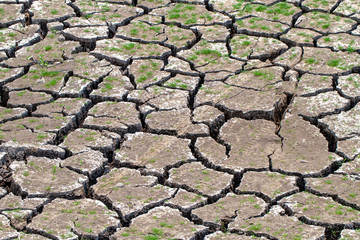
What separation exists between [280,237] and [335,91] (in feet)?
7.30

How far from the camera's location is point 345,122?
18.5 ft

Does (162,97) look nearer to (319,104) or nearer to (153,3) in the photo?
(319,104)

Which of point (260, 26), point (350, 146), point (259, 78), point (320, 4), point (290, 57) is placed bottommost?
point (350, 146)

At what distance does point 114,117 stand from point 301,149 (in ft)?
5.59

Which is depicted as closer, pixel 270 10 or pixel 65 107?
pixel 65 107

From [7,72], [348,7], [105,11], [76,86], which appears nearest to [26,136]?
[76,86]

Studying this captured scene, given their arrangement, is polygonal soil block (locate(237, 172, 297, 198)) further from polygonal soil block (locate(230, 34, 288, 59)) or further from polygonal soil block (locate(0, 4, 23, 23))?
polygonal soil block (locate(0, 4, 23, 23))

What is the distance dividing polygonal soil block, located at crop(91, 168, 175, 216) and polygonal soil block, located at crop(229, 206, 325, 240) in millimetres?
672

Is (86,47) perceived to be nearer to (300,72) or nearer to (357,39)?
(300,72)

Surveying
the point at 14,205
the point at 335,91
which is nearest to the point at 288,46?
the point at 335,91

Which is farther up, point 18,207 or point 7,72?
point 7,72

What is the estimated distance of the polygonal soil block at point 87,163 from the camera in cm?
509

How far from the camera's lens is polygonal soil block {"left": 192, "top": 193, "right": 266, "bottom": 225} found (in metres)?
4.57

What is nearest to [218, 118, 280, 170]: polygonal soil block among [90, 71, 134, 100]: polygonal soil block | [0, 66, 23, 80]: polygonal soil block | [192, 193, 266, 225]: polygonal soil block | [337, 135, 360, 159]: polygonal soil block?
[192, 193, 266, 225]: polygonal soil block
